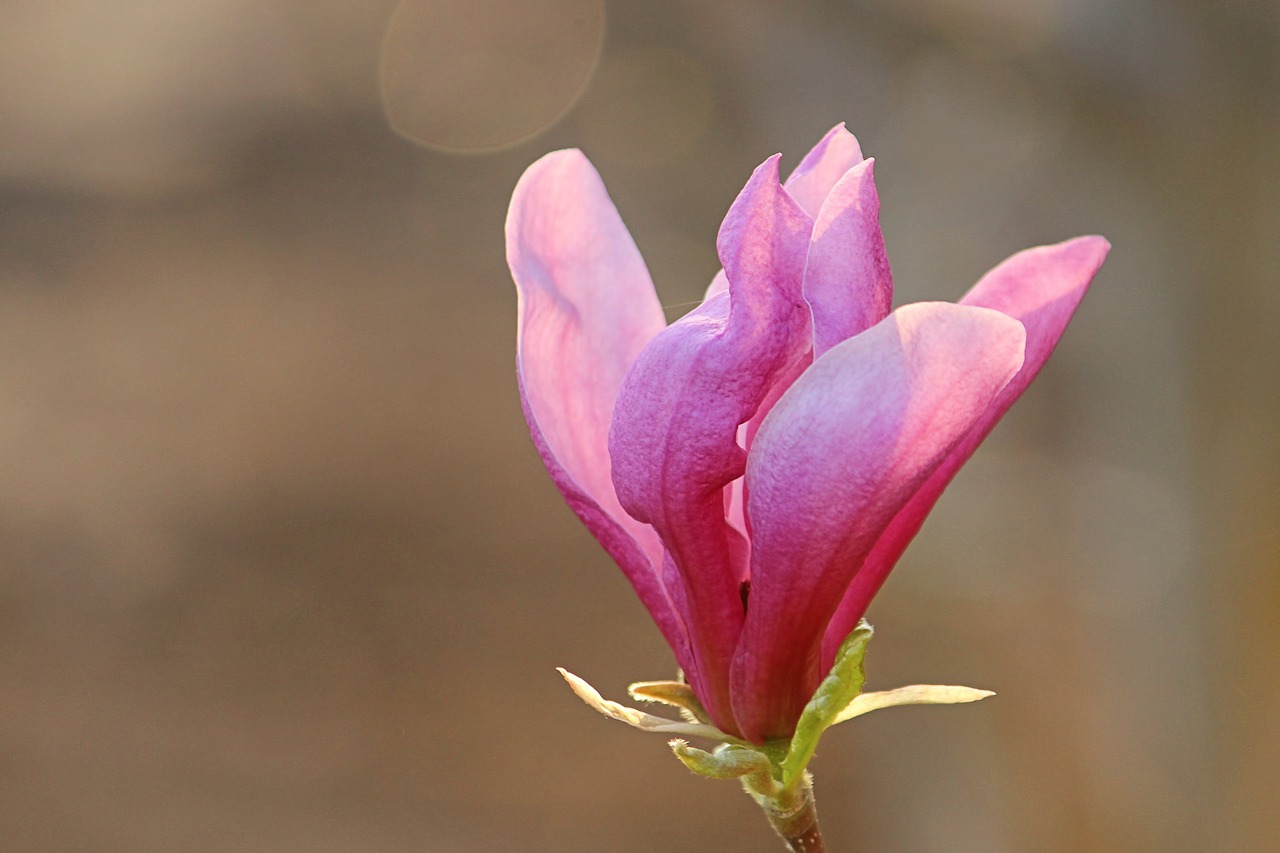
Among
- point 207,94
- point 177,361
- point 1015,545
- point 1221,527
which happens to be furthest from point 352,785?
point 1221,527

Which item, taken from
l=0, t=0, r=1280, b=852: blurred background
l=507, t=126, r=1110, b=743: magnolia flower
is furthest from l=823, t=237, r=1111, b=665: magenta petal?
l=0, t=0, r=1280, b=852: blurred background

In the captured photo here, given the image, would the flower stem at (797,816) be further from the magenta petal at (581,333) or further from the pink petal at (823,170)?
the pink petal at (823,170)

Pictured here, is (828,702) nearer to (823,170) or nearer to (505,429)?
(823,170)

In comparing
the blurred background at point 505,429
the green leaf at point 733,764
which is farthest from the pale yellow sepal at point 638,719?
the blurred background at point 505,429

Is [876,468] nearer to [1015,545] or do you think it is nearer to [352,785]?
[352,785]

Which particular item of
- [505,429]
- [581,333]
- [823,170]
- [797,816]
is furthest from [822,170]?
[505,429]
